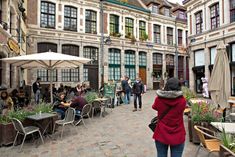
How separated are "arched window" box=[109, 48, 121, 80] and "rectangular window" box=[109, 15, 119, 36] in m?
1.95

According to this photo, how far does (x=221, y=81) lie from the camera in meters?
5.64

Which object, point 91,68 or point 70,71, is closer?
point 70,71

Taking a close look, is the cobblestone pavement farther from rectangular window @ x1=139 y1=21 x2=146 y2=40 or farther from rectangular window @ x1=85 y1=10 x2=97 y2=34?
rectangular window @ x1=139 y1=21 x2=146 y2=40

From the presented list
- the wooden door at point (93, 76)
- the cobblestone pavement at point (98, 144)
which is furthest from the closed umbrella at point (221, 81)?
the wooden door at point (93, 76)

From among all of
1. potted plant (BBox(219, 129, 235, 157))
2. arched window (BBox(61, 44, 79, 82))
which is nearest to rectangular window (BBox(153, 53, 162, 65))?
arched window (BBox(61, 44, 79, 82))

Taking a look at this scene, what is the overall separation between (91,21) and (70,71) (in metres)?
5.67

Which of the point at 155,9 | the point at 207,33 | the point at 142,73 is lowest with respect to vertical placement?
the point at 142,73

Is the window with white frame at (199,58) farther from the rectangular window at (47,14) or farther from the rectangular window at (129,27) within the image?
the rectangular window at (47,14)

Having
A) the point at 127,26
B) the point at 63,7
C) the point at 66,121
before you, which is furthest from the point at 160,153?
the point at 127,26

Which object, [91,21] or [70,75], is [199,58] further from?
[70,75]

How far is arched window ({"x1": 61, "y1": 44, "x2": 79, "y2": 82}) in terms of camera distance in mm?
19427

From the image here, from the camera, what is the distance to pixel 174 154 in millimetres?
3039

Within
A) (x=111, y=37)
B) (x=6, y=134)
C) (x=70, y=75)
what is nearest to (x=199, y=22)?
(x=111, y=37)

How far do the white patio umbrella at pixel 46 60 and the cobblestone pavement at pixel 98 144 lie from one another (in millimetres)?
2428
